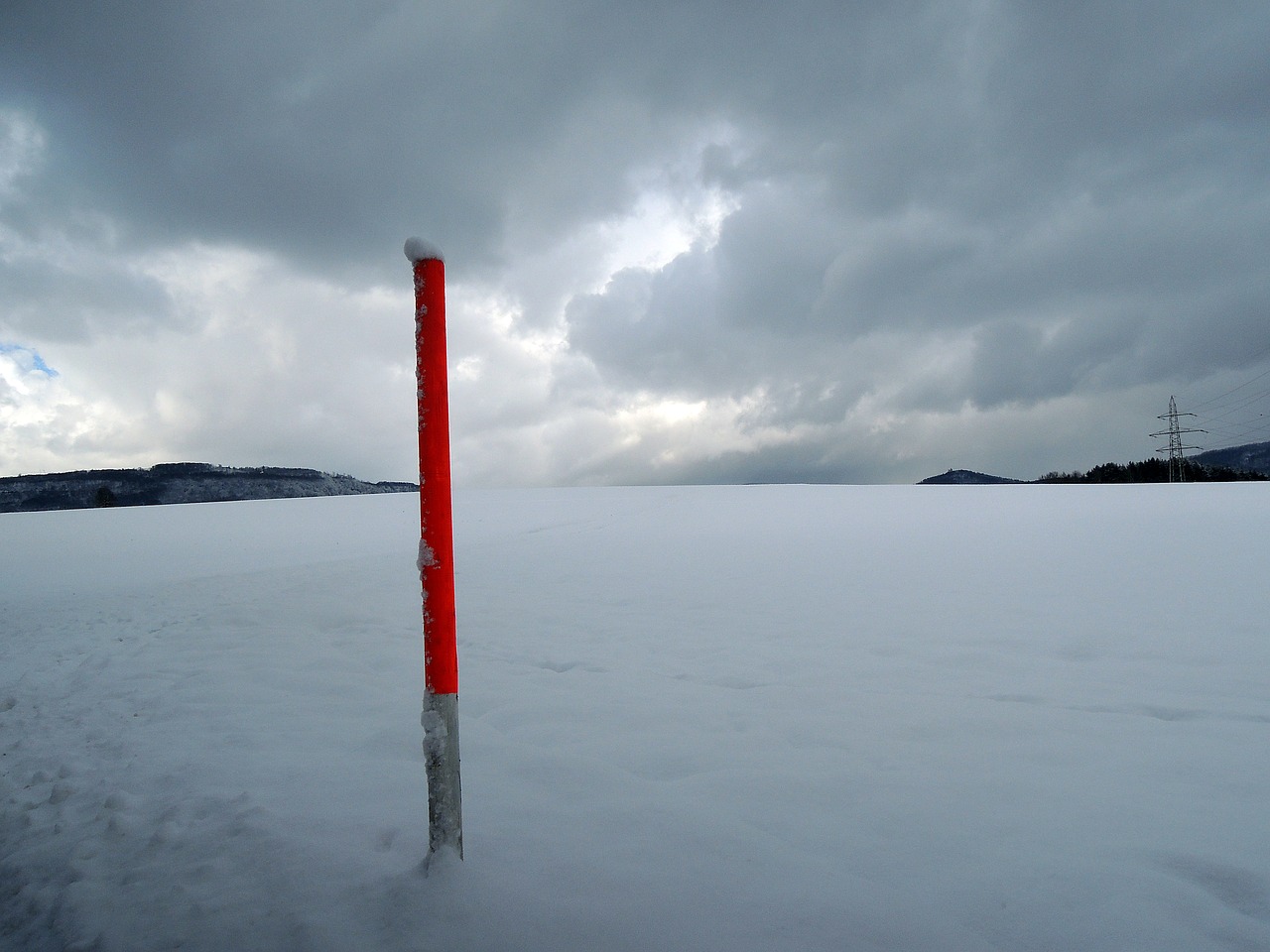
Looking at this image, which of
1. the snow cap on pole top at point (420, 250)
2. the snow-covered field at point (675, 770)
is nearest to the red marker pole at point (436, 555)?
the snow cap on pole top at point (420, 250)

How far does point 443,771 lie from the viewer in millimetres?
2180

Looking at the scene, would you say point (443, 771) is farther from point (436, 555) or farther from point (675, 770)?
point (675, 770)

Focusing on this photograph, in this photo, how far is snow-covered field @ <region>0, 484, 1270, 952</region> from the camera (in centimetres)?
202

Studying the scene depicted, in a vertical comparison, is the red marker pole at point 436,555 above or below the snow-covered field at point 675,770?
above

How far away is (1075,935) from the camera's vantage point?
6.23 ft

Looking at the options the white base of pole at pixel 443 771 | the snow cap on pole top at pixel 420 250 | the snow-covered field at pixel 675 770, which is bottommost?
the snow-covered field at pixel 675 770

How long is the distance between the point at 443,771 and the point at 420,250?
188 centimetres

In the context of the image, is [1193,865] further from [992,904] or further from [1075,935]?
[992,904]

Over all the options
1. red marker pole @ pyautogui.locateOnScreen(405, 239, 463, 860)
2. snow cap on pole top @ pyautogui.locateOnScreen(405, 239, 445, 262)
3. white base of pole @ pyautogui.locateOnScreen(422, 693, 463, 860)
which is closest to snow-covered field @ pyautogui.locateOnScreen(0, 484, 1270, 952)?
white base of pole @ pyautogui.locateOnScreen(422, 693, 463, 860)

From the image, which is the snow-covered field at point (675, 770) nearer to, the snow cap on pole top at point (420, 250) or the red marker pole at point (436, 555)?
the red marker pole at point (436, 555)

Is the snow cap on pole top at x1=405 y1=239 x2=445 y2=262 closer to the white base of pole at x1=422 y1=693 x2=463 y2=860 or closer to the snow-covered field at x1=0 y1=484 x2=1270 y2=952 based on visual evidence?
the white base of pole at x1=422 y1=693 x2=463 y2=860

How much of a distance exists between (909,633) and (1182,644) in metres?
1.94

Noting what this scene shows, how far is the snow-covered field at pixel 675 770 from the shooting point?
6.62 feet

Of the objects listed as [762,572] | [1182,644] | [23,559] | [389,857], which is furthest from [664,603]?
[23,559]
